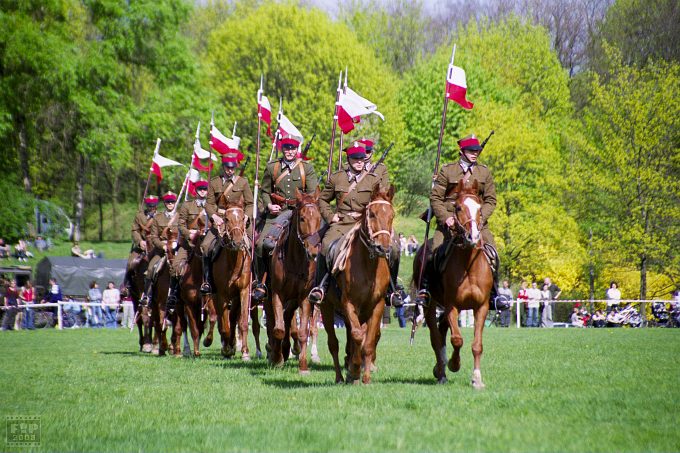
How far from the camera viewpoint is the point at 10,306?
41.0 m

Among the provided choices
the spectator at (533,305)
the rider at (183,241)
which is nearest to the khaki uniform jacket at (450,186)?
the rider at (183,241)

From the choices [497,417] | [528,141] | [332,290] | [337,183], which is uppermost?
[528,141]

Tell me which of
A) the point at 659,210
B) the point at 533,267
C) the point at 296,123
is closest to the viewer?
the point at 659,210

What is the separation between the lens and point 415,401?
1176cm

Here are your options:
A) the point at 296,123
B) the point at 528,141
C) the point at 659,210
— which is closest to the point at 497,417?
the point at 659,210

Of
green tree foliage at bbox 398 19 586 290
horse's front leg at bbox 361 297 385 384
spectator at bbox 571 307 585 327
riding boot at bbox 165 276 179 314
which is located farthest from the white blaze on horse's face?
green tree foliage at bbox 398 19 586 290

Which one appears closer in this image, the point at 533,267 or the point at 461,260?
the point at 461,260

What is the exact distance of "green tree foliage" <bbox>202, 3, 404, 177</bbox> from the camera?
65.8 m

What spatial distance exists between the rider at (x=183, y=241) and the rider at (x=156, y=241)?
2.85ft

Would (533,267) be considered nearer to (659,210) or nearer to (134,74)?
(659,210)

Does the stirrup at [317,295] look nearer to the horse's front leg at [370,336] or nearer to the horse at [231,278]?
the horse's front leg at [370,336]

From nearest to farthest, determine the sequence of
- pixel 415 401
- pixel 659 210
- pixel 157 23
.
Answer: pixel 415 401, pixel 659 210, pixel 157 23

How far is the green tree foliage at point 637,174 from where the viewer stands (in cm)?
4794

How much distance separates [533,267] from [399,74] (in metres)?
39.6
